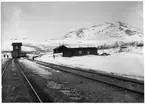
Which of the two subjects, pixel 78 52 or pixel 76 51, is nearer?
pixel 76 51

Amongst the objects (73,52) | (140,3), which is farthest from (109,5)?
(73,52)

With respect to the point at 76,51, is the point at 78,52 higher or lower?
lower

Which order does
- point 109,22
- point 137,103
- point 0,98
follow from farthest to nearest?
point 109,22 → point 0,98 → point 137,103

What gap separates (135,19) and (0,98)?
8.50 metres

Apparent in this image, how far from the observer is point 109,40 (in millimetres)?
18453

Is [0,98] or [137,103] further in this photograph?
[0,98]

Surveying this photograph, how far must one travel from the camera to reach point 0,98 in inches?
278

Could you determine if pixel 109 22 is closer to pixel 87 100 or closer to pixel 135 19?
pixel 135 19

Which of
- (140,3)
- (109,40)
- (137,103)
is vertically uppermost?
(140,3)

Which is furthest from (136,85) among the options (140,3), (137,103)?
(140,3)

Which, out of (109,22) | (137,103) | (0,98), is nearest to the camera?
(137,103)

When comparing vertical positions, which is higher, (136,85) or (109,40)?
(109,40)

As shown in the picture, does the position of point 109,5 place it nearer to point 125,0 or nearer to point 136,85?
point 125,0

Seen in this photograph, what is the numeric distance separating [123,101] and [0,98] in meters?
4.79
